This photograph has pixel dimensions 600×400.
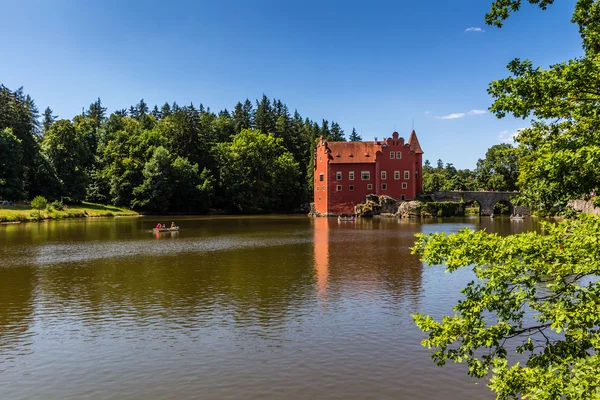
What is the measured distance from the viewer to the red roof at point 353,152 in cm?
8543

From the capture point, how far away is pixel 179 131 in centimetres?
9656

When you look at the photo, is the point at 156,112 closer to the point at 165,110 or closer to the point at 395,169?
the point at 165,110

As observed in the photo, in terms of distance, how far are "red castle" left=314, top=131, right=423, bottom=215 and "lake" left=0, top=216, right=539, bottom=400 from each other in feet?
184

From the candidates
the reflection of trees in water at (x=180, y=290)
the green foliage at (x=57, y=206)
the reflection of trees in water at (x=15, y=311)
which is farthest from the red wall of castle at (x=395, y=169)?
the reflection of trees in water at (x=15, y=311)

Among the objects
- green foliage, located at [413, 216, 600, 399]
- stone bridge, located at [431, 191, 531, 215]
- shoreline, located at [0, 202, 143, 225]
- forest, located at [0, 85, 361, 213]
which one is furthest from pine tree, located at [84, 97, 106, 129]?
green foliage, located at [413, 216, 600, 399]

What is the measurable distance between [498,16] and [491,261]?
5.06 meters

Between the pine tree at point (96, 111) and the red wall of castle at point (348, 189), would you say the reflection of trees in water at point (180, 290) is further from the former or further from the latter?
the pine tree at point (96, 111)

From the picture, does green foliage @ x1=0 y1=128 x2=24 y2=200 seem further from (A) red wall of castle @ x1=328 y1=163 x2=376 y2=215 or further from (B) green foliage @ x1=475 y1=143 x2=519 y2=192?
(B) green foliage @ x1=475 y1=143 x2=519 y2=192

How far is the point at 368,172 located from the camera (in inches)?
3351

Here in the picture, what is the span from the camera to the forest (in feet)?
263

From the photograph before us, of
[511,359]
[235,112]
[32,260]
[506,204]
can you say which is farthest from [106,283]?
[235,112]

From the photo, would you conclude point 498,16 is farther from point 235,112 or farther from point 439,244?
point 235,112

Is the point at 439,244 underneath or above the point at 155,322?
above

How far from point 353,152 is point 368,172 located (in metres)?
4.84
